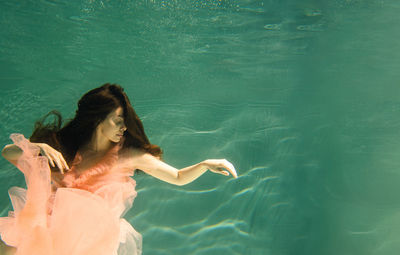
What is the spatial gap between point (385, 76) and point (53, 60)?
2694 centimetres

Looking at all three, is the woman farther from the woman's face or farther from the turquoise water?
the turquoise water

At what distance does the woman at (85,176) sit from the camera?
2164 millimetres

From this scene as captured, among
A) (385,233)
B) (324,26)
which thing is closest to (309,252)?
(385,233)

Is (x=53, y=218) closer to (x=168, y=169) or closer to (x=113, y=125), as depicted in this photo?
(x=113, y=125)

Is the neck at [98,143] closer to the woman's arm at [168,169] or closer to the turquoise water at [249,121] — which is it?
the woman's arm at [168,169]

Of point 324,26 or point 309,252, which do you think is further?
point 324,26

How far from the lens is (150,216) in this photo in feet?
18.5

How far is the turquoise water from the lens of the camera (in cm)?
623

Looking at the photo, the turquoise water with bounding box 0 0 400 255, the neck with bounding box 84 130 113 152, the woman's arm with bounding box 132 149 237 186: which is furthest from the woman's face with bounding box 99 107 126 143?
the turquoise water with bounding box 0 0 400 255

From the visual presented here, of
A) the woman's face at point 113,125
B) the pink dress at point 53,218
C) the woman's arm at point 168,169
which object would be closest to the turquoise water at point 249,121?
the woman's arm at point 168,169

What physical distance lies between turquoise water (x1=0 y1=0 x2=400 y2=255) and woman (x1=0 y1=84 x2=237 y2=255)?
10.8ft

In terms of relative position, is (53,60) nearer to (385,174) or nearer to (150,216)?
(150,216)

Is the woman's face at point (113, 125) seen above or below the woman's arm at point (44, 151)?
above

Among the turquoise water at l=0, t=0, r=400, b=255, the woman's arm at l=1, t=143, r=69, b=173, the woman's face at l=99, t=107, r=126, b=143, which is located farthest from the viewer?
the turquoise water at l=0, t=0, r=400, b=255
